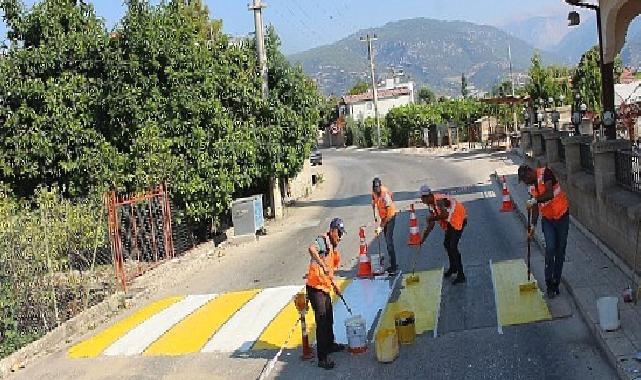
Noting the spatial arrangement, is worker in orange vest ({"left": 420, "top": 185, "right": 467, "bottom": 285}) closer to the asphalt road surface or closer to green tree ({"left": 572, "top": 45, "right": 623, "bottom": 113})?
the asphalt road surface

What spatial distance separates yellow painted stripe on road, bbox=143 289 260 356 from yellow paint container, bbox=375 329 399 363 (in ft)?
9.79

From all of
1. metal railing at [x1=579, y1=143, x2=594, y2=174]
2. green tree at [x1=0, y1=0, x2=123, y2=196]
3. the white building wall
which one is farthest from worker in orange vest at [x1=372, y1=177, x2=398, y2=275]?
the white building wall

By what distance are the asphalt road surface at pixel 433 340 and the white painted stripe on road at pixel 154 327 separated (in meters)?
0.42

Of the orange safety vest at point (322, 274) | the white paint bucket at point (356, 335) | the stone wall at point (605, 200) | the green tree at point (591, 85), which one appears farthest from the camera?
the green tree at point (591, 85)

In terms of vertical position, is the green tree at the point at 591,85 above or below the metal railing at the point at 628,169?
above

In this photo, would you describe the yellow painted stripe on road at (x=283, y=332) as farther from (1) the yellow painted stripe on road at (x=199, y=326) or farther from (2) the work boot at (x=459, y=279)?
(2) the work boot at (x=459, y=279)

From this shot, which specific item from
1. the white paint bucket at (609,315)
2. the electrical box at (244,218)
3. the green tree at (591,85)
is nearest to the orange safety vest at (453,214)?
the white paint bucket at (609,315)

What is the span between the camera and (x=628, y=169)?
12117 mm

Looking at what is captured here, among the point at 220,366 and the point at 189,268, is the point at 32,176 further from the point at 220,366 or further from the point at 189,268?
the point at 220,366

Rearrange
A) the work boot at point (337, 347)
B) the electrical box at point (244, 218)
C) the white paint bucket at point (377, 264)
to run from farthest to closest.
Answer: the electrical box at point (244, 218), the white paint bucket at point (377, 264), the work boot at point (337, 347)

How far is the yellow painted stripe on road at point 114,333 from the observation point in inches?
459

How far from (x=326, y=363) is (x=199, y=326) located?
3.64m

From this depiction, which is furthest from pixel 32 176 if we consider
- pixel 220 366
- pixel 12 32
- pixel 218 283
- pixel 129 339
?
pixel 220 366

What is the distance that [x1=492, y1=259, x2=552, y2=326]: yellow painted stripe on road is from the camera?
395 inches
